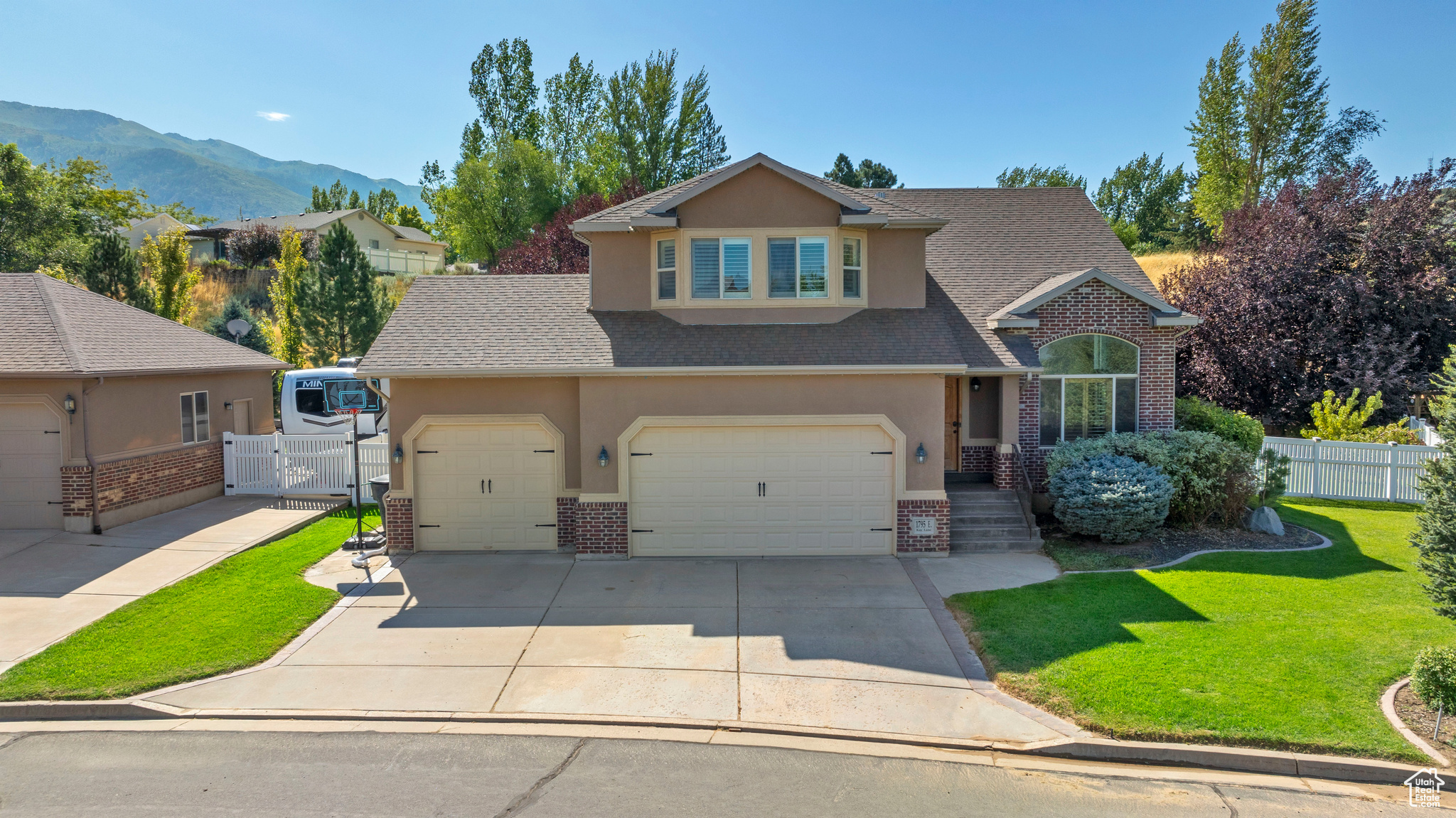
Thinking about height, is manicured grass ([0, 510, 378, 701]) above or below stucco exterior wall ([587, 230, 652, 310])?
below

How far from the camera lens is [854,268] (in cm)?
1378

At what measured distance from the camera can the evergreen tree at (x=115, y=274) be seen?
25891mm

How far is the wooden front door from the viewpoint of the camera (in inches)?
601

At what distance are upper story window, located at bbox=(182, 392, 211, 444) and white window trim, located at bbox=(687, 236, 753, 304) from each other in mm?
12169

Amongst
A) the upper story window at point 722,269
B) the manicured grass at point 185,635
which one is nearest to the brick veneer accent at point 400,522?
the manicured grass at point 185,635

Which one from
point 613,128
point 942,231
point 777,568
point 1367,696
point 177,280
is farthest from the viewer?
point 613,128

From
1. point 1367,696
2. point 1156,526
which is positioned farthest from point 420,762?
point 1156,526

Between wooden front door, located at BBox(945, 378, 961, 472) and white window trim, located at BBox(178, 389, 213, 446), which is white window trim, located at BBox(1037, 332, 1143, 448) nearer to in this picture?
wooden front door, located at BBox(945, 378, 961, 472)

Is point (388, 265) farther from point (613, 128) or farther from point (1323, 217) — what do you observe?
point (1323, 217)

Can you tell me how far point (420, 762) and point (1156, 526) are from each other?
1212 centimetres

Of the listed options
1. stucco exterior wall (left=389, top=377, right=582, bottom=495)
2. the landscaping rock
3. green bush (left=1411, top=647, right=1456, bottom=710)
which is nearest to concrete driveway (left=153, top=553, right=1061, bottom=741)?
stucco exterior wall (left=389, top=377, right=582, bottom=495)

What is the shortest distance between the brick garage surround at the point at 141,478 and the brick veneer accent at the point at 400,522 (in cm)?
589

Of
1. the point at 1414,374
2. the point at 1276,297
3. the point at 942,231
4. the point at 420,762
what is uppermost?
the point at 942,231

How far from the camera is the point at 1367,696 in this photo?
7.65 metres
